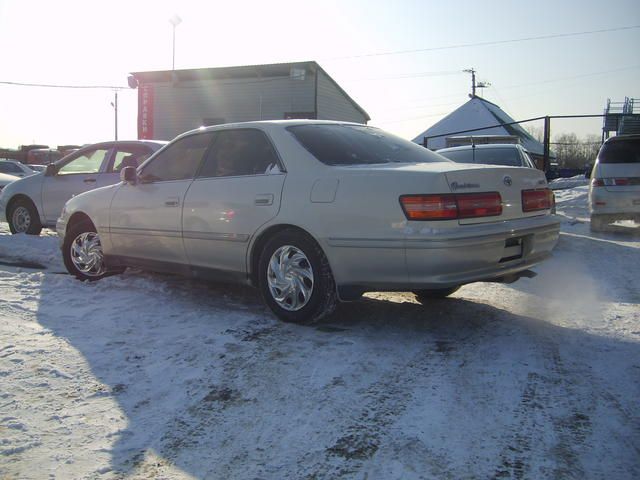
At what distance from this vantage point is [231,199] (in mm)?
4559

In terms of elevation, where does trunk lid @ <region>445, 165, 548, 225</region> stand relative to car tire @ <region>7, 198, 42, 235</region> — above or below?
above

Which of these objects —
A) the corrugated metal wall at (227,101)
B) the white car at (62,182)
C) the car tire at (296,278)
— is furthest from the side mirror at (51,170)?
the corrugated metal wall at (227,101)

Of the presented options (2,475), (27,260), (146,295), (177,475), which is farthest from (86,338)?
(27,260)

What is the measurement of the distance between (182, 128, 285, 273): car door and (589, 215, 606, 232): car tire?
7601 mm

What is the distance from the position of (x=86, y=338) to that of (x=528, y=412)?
9.19 feet

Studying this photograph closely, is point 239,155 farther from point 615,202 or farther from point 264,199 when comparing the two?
point 615,202

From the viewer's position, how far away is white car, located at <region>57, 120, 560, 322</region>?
3662 millimetres

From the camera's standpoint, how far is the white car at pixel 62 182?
857cm

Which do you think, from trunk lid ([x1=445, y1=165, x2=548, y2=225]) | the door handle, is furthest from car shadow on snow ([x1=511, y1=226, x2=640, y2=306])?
the door handle

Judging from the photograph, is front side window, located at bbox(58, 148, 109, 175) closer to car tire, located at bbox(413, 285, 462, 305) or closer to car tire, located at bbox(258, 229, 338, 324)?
car tire, located at bbox(258, 229, 338, 324)

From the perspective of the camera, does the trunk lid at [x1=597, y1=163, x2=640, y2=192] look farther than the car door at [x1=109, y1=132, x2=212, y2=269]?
Yes

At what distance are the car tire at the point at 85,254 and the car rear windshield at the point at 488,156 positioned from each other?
17.7 ft

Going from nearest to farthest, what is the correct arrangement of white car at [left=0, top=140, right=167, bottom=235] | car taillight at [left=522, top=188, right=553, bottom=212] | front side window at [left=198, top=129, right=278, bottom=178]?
car taillight at [left=522, top=188, right=553, bottom=212], front side window at [left=198, top=129, right=278, bottom=178], white car at [left=0, top=140, right=167, bottom=235]

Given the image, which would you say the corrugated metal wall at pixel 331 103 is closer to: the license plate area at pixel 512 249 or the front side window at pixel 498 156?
the front side window at pixel 498 156
